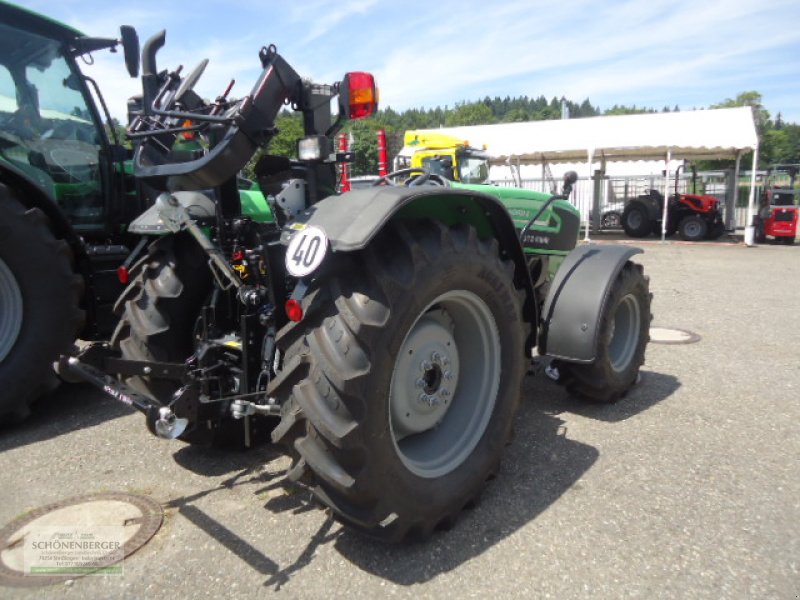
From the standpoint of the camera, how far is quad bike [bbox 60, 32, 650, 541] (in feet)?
7.11

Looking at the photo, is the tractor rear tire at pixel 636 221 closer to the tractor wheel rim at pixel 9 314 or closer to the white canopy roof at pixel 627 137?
the white canopy roof at pixel 627 137

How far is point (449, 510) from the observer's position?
2.54m

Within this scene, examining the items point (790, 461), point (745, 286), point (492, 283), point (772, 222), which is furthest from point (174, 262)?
point (772, 222)


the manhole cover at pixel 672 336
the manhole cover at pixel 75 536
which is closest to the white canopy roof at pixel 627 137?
the manhole cover at pixel 672 336

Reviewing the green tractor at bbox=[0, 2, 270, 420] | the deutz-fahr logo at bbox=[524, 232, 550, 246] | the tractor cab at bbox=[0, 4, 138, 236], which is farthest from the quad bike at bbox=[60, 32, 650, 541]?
the tractor cab at bbox=[0, 4, 138, 236]

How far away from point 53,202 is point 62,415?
151cm

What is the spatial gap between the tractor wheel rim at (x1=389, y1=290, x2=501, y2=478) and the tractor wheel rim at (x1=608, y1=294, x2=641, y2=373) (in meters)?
1.69

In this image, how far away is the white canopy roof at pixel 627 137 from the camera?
56.2ft

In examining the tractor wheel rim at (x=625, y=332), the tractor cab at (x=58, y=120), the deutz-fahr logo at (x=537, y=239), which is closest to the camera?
Answer: the tractor wheel rim at (x=625, y=332)

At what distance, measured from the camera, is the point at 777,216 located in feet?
55.1

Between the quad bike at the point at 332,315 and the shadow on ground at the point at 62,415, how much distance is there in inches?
44.6

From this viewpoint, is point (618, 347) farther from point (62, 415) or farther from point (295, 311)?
point (62, 415)

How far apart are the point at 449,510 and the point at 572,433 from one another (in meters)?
1.43

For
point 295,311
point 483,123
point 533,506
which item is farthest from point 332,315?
point 483,123
